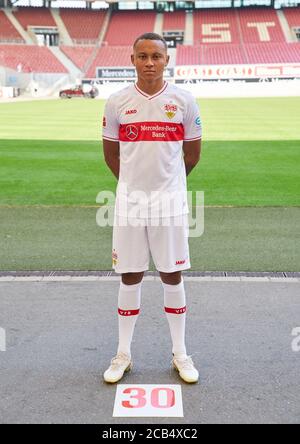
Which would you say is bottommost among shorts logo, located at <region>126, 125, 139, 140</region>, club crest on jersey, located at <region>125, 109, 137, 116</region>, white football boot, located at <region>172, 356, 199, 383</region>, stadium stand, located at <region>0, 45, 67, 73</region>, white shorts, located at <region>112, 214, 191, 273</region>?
white football boot, located at <region>172, 356, 199, 383</region>

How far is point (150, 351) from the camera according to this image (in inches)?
155

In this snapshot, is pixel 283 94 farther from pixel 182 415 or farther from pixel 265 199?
pixel 182 415

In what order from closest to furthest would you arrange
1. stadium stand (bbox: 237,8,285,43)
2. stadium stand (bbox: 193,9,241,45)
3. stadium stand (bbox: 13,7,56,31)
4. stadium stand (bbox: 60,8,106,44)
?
stadium stand (bbox: 237,8,285,43) → stadium stand (bbox: 193,9,241,45) → stadium stand (bbox: 13,7,56,31) → stadium stand (bbox: 60,8,106,44)

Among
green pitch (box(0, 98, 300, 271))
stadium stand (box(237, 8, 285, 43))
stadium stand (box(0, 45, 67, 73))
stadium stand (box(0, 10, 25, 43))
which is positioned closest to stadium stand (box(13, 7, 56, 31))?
stadium stand (box(0, 10, 25, 43))

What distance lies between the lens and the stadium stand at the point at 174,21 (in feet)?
224

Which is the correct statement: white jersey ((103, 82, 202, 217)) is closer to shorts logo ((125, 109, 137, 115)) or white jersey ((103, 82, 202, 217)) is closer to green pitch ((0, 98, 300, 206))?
shorts logo ((125, 109, 137, 115))

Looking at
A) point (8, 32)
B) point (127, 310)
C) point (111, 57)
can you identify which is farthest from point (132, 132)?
point (8, 32)

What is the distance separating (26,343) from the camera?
4059 millimetres

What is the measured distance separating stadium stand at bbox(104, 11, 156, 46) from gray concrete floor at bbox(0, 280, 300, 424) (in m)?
64.9

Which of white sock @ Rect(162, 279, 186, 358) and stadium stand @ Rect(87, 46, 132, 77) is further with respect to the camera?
stadium stand @ Rect(87, 46, 132, 77)

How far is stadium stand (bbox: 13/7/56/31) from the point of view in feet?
221

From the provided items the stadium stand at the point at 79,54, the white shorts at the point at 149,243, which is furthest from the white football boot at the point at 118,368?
the stadium stand at the point at 79,54

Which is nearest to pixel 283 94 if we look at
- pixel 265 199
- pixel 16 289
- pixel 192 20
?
pixel 192 20

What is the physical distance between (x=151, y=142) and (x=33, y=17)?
70.9 metres
